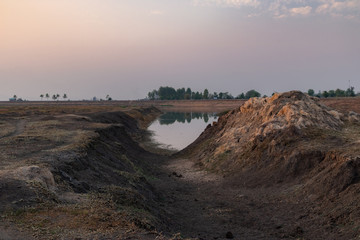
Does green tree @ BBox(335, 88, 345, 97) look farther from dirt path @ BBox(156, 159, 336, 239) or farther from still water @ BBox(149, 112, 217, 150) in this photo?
dirt path @ BBox(156, 159, 336, 239)

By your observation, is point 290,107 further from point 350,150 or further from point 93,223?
point 93,223

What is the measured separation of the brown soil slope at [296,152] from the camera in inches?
472

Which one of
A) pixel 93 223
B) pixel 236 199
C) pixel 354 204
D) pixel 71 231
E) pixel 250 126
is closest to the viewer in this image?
pixel 71 231

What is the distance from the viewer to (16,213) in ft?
26.9

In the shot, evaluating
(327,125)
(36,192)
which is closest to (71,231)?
(36,192)

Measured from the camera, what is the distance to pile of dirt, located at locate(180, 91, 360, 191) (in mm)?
14289

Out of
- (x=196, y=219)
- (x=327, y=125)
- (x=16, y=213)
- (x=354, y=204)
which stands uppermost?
(x=327, y=125)

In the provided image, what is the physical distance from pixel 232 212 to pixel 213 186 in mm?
4522

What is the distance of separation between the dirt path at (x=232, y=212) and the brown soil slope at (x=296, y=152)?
2.37 feet

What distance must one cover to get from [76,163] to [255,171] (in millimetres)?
9339

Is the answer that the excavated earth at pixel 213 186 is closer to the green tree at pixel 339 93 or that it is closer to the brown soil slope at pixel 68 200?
the brown soil slope at pixel 68 200

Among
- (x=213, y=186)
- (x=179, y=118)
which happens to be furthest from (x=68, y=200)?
(x=179, y=118)

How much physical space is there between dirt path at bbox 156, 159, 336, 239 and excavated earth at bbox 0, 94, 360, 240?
4 cm

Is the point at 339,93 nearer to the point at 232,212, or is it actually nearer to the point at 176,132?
the point at 176,132
